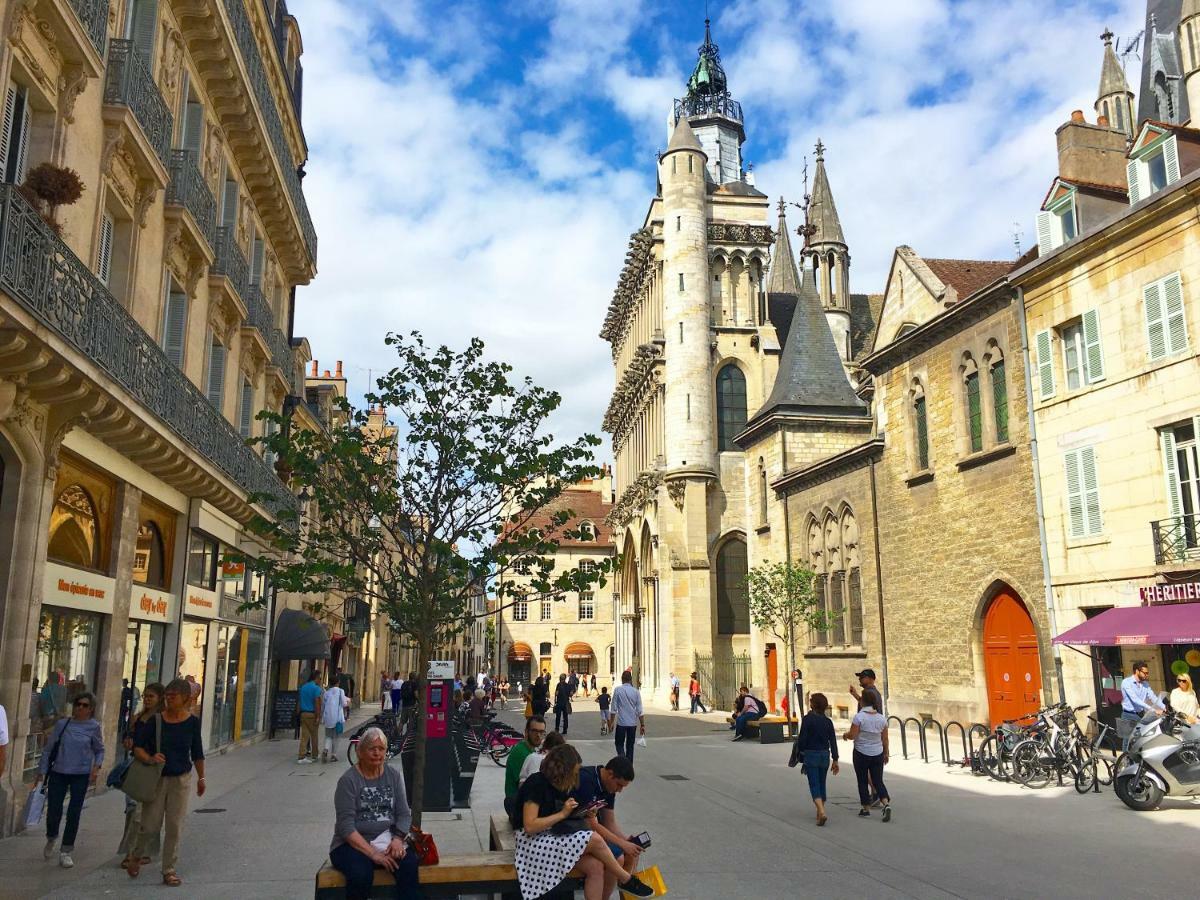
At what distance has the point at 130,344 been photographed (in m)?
12.4

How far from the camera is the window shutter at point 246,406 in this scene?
71.1 feet

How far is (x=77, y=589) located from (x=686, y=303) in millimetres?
38903

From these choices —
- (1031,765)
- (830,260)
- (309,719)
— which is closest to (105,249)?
(309,719)

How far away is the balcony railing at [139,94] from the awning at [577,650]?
66177 millimetres

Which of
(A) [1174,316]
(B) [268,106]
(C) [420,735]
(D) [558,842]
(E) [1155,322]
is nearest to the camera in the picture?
(D) [558,842]

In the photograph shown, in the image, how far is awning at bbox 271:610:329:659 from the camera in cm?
2520

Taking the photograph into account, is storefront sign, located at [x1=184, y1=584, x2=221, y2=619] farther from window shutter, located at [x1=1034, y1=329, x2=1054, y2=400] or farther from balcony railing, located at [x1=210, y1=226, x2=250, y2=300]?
window shutter, located at [x1=1034, y1=329, x2=1054, y2=400]

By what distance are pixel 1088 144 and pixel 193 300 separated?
18768 millimetres

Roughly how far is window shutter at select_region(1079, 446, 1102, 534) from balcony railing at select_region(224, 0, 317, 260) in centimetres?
1717

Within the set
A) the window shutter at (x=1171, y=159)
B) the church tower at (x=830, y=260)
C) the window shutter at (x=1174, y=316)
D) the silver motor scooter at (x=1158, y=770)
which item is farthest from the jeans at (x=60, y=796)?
the church tower at (x=830, y=260)

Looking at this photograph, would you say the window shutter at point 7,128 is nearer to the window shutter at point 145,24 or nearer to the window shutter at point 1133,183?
the window shutter at point 145,24

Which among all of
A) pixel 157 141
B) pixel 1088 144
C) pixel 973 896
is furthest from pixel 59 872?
pixel 1088 144

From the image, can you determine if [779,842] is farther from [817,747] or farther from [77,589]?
[77,589]

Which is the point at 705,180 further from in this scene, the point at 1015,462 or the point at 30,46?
the point at 30,46
